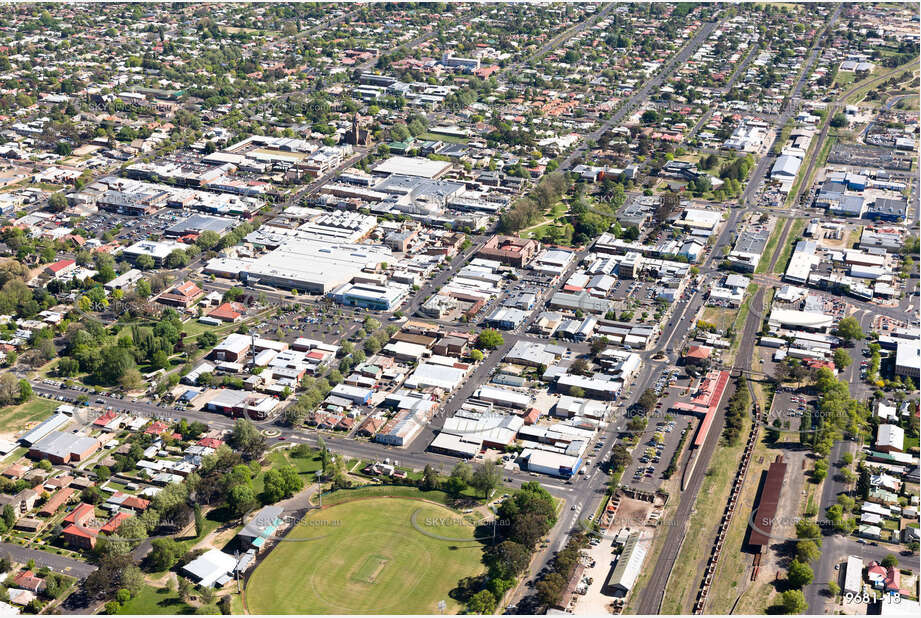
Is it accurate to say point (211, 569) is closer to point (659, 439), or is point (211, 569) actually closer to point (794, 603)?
point (659, 439)

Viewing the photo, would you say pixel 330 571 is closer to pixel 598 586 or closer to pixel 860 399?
pixel 598 586

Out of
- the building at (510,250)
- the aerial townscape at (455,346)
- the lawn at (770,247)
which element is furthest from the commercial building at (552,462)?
the lawn at (770,247)

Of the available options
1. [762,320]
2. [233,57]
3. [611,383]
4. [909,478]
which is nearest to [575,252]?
[762,320]

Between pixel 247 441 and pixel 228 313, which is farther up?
pixel 247 441

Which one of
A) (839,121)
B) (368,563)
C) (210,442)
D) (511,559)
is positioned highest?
(839,121)

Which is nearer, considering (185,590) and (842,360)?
(185,590)

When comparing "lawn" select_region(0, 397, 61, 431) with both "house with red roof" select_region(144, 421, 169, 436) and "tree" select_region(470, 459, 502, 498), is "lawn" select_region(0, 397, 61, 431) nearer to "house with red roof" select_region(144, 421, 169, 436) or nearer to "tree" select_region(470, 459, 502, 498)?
"house with red roof" select_region(144, 421, 169, 436)

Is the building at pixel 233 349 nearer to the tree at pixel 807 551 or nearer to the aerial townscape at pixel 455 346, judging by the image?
the aerial townscape at pixel 455 346

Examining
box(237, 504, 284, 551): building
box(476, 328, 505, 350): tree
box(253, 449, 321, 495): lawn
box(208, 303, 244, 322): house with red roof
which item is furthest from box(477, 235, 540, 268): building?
box(237, 504, 284, 551): building

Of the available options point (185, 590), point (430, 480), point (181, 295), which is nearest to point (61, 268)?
point (181, 295)
